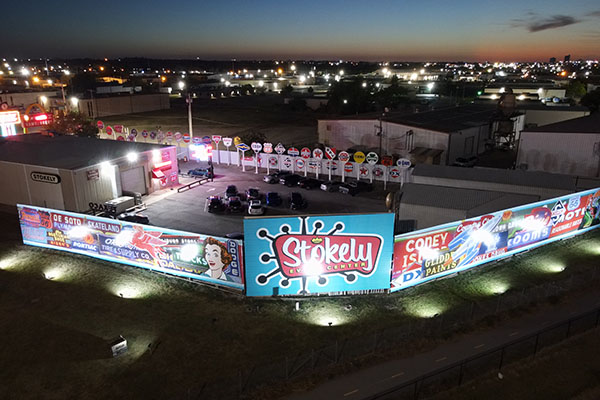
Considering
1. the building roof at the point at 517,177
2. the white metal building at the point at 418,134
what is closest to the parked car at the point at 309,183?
the building roof at the point at 517,177

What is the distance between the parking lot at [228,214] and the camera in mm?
31878

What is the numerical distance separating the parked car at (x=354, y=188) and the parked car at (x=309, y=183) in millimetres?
2642

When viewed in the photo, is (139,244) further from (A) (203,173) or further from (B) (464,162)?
(B) (464,162)

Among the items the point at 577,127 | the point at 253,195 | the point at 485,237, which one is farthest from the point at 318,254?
the point at 577,127

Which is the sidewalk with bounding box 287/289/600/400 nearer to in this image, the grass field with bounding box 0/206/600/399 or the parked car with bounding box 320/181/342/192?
the grass field with bounding box 0/206/600/399

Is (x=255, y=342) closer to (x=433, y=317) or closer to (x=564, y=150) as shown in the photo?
(x=433, y=317)

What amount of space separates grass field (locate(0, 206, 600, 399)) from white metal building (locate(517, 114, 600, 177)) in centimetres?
2125

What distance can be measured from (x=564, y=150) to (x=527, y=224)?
80.4ft

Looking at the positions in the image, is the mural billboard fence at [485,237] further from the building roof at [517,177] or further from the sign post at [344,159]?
the sign post at [344,159]

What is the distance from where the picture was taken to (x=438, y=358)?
54.2 ft

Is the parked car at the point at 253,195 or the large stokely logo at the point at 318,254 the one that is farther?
the parked car at the point at 253,195

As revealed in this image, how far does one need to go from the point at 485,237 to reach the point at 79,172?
3025 cm

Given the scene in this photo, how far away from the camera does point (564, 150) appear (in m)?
43.4

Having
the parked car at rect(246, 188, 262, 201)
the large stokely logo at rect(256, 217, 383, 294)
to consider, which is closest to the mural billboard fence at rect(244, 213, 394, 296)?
the large stokely logo at rect(256, 217, 383, 294)
